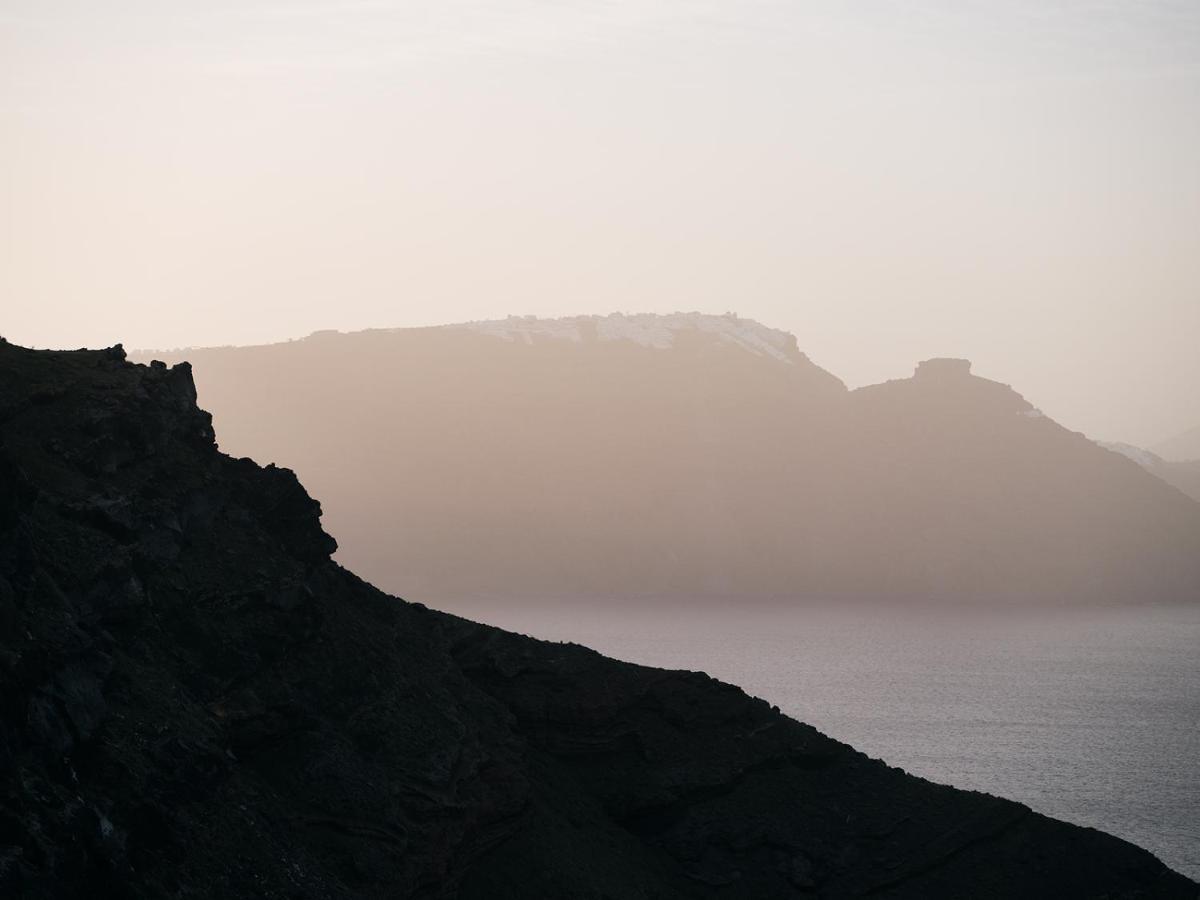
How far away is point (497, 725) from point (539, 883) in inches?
340

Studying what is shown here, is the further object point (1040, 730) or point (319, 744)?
point (1040, 730)

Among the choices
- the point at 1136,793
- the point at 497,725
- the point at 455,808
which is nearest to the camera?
the point at 455,808

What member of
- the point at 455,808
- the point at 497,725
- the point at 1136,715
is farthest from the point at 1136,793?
the point at 455,808

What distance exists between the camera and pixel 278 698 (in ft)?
155

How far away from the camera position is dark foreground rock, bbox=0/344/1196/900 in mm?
36500

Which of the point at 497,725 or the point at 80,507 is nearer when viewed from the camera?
the point at 80,507

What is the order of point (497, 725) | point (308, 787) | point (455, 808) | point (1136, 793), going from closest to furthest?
point (308, 787), point (455, 808), point (497, 725), point (1136, 793)

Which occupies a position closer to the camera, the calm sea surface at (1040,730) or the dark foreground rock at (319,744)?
the dark foreground rock at (319,744)

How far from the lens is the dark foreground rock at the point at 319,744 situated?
3650cm

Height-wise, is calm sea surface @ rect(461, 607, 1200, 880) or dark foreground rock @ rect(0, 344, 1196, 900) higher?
dark foreground rock @ rect(0, 344, 1196, 900)

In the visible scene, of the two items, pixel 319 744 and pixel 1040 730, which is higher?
Answer: pixel 319 744

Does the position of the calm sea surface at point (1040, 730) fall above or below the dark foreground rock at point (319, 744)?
below

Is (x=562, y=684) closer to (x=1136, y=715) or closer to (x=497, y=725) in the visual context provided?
(x=497, y=725)

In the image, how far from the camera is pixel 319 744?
4709cm
